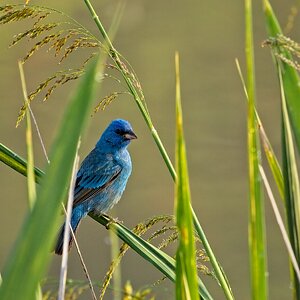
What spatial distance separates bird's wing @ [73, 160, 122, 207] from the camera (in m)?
3.83

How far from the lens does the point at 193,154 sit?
8.60 m

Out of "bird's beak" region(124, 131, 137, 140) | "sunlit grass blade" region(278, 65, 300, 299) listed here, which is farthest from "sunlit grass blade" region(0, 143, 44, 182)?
"bird's beak" region(124, 131, 137, 140)

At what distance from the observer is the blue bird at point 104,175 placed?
3873mm

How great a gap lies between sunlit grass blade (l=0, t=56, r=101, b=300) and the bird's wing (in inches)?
95.6

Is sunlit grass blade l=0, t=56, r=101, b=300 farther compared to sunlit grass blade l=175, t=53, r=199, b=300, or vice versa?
sunlit grass blade l=175, t=53, r=199, b=300

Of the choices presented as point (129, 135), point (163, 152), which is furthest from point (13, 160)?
point (129, 135)

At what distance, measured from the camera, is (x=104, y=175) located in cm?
401

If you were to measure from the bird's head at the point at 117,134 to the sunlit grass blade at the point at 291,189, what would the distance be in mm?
2319

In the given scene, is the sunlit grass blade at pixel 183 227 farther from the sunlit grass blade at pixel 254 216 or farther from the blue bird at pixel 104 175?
the blue bird at pixel 104 175

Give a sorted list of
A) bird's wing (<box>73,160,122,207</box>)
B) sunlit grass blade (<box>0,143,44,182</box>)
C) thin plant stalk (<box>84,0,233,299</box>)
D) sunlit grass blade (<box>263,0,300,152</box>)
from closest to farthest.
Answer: sunlit grass blade (<box>263,0,300,152</box>)
thin plant stalk (<box>84,0,233,299</box>)
sunlit grass blade (<box>0,143,44,182</box>)
bird's wing (<box>73,160,122,207</box>)

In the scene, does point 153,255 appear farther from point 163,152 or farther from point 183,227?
point 183,227

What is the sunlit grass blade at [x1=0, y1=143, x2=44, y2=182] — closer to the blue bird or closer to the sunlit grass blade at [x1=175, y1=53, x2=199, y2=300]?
the sunlit grass blade at [x1=175, y1=53, x2=199, y2=300]

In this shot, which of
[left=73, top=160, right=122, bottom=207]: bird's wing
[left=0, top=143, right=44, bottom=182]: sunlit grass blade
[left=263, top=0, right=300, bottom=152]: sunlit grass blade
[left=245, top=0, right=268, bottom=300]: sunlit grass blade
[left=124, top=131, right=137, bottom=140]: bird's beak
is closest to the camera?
[left=245, top=0, right=268, bottom=300]: sunlit grass blade

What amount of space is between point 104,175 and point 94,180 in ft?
0.23
